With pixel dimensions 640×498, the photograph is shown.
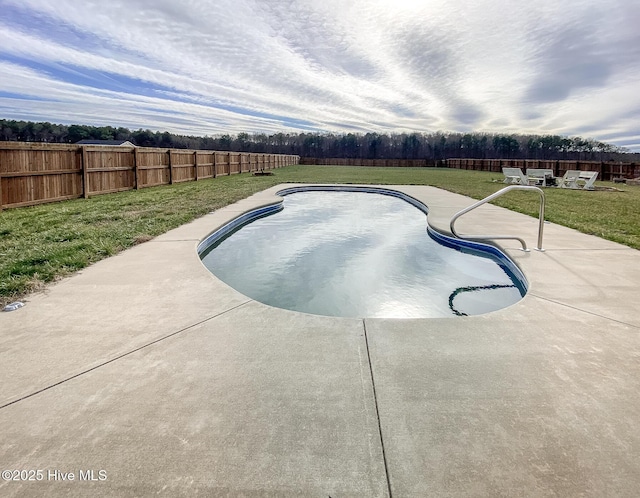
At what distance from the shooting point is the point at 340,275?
4.97 m

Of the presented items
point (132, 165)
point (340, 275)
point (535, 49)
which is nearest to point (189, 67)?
point (132, 165)

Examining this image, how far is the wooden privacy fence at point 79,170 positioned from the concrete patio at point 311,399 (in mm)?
6631

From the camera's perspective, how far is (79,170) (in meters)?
10.1

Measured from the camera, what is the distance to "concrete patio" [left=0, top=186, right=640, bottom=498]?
1387 millimetres

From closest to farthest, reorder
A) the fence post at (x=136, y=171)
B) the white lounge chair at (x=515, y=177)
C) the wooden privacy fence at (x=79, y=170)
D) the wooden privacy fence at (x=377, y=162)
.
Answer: the wooden privacy fence at (x=79, y=170) < the fence post at (x=136, y=171) < the white lounge chair at (x=515, y=177) < the wooden privacy fence at (x=377, y=162)

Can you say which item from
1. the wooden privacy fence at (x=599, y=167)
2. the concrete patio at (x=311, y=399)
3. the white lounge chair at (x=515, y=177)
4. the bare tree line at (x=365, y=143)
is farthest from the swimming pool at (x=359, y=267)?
the bare tree line at (x=365, y=143)

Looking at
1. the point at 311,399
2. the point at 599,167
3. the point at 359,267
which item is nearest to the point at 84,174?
the point at 359,267

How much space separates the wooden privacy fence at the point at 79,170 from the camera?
8.08 meters

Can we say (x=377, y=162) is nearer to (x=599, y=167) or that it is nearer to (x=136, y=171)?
(x=599, y=167)

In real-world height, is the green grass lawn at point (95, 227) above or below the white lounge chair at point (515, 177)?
below

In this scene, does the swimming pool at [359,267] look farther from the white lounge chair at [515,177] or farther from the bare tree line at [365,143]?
the bare tree line at [365,143]

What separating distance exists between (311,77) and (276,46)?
4981mm

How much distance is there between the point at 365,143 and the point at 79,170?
6864 centimetres

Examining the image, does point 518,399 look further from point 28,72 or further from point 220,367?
point 28,72
